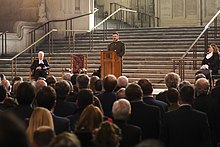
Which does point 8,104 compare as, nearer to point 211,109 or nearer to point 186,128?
point 186,128

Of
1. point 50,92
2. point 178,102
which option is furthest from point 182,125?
point 50,92

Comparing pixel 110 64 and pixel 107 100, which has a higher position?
pixel 110 64

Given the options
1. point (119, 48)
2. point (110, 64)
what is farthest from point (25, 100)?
point (119, 48)

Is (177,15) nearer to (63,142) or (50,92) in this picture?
(50,92)

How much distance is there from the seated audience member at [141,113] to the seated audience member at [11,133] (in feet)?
11.7

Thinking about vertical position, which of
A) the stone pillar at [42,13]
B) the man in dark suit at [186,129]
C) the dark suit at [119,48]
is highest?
the stone pillar at [42,13]

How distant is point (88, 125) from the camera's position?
4027 mm

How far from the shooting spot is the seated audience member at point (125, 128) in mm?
4398

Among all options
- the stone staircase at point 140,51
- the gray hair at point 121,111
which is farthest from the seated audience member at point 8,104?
the stone staircase at point 140,51

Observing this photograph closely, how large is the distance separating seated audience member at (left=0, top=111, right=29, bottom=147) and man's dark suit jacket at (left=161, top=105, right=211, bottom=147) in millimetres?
3305

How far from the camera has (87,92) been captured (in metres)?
5.16

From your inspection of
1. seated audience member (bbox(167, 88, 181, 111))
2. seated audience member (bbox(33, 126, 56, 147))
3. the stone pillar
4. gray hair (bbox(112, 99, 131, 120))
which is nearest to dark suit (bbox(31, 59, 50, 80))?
the stone pillar

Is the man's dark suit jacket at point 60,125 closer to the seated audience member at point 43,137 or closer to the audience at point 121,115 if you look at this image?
the audience at point 121,115

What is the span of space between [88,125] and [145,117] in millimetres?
1518
